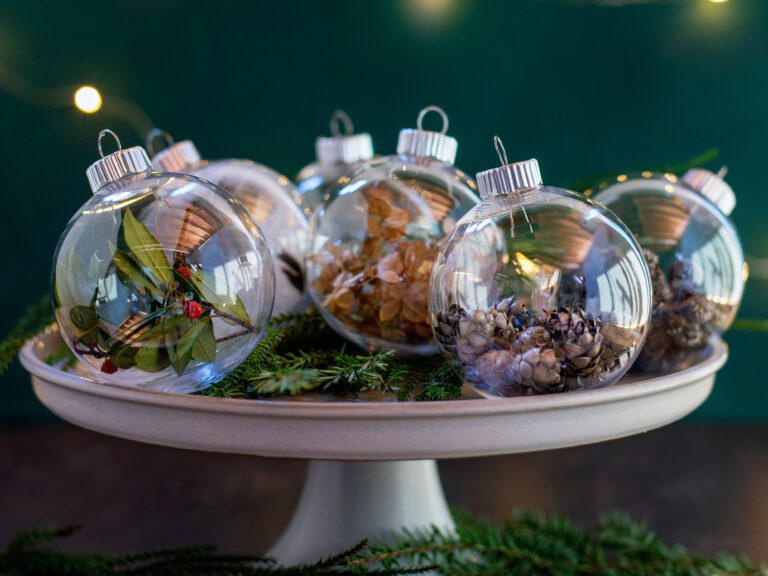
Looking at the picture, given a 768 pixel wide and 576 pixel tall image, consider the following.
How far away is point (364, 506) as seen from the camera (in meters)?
0.83

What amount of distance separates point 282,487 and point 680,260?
949 millimetres

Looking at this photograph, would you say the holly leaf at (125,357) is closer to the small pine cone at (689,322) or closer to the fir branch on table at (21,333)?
the fir branch on table at (21,333)

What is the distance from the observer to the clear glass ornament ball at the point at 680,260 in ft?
2.28

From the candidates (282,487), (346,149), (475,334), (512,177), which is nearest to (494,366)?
(475,334)

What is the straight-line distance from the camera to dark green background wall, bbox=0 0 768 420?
1.56 meters

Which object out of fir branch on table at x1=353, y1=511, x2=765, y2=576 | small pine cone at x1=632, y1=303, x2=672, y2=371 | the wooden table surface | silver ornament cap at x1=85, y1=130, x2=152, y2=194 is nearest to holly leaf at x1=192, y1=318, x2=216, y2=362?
silver ornament cap at x1=85, y1=130, x2=152, y2=194

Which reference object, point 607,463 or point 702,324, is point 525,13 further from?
point 702,324

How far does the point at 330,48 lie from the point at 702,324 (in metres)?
1.10

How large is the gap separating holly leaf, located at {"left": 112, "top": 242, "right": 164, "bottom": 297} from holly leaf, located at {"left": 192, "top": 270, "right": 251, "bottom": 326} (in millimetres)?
25

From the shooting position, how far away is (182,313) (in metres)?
0.53

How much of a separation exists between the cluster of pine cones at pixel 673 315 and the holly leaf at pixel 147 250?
39cm

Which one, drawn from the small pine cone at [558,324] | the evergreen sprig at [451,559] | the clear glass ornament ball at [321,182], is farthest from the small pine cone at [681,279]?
the clear glass ornament ball at [321,182]

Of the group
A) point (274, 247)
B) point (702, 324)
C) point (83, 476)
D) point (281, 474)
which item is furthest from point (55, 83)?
point (702, 324)

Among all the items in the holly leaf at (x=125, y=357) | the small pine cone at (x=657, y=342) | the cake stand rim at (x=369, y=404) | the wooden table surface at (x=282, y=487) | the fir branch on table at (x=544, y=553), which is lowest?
the wooden table surface at (x=282, y=487)
